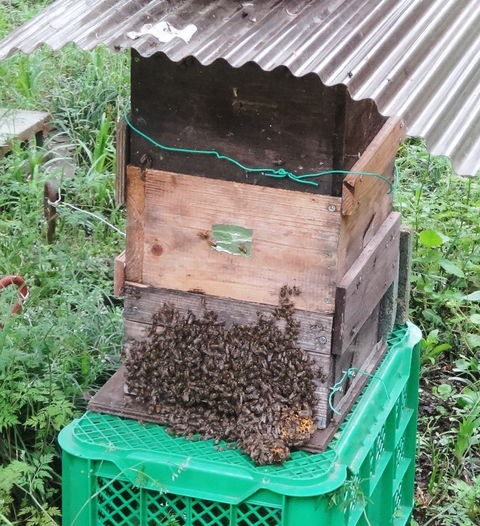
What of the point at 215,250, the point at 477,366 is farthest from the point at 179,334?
the point at 477,366

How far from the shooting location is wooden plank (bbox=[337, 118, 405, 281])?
317 cm

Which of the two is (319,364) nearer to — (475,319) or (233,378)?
(233,378)

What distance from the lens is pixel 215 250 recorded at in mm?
3275

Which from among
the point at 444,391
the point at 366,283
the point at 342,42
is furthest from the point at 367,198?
the point at 444,391

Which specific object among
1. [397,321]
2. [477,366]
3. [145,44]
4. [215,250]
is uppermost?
[145,44]

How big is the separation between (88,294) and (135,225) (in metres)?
1.42

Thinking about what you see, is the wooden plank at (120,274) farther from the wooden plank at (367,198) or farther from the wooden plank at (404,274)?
the wooden plank at (404,274)

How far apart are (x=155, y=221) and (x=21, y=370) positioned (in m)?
1.00

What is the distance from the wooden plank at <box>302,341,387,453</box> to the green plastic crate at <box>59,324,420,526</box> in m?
0.02

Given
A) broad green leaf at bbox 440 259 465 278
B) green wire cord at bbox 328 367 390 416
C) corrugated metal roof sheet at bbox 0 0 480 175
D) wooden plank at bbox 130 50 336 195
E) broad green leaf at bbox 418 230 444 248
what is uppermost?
corrugated metal roof sheet at bbox 0 0 480 175

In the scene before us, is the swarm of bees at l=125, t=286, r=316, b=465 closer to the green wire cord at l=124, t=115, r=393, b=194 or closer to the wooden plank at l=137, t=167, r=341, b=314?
the wooden plank at l=137, t=167, r=341, b=314

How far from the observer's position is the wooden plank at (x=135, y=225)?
10.8 feet

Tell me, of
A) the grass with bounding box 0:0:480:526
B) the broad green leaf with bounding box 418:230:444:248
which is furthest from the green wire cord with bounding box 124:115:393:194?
the broad green leaf with bounding box 418:230:444:248

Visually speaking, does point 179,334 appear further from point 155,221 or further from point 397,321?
point 397,321
